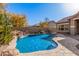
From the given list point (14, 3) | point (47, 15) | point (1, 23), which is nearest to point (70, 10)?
point (47, 15)

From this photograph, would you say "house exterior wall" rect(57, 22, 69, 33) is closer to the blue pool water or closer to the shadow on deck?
the shadow on deck

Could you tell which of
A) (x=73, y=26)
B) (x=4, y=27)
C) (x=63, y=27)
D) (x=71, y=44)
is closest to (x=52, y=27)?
(x=63, y=27)

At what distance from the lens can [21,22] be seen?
206 inches

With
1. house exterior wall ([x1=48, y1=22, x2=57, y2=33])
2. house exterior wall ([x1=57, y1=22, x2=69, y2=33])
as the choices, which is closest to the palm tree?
house exterior wall ([x1=48, y1=22, x2=57, y2=33])

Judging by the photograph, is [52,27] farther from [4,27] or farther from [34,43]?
[4,27]

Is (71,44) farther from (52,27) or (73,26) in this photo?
(52,27)

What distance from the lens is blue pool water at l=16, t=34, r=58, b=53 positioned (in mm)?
5129

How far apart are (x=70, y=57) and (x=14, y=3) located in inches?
79.0

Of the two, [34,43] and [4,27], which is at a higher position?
[4,27]

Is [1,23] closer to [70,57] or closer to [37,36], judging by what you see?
[37,36]

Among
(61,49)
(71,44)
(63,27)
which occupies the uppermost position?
(63,27)

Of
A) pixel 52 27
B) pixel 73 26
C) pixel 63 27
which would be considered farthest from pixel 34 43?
pixel 73 26

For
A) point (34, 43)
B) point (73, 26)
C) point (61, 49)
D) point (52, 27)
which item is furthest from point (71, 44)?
point (34, 43)

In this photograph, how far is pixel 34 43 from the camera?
17.0 feet
